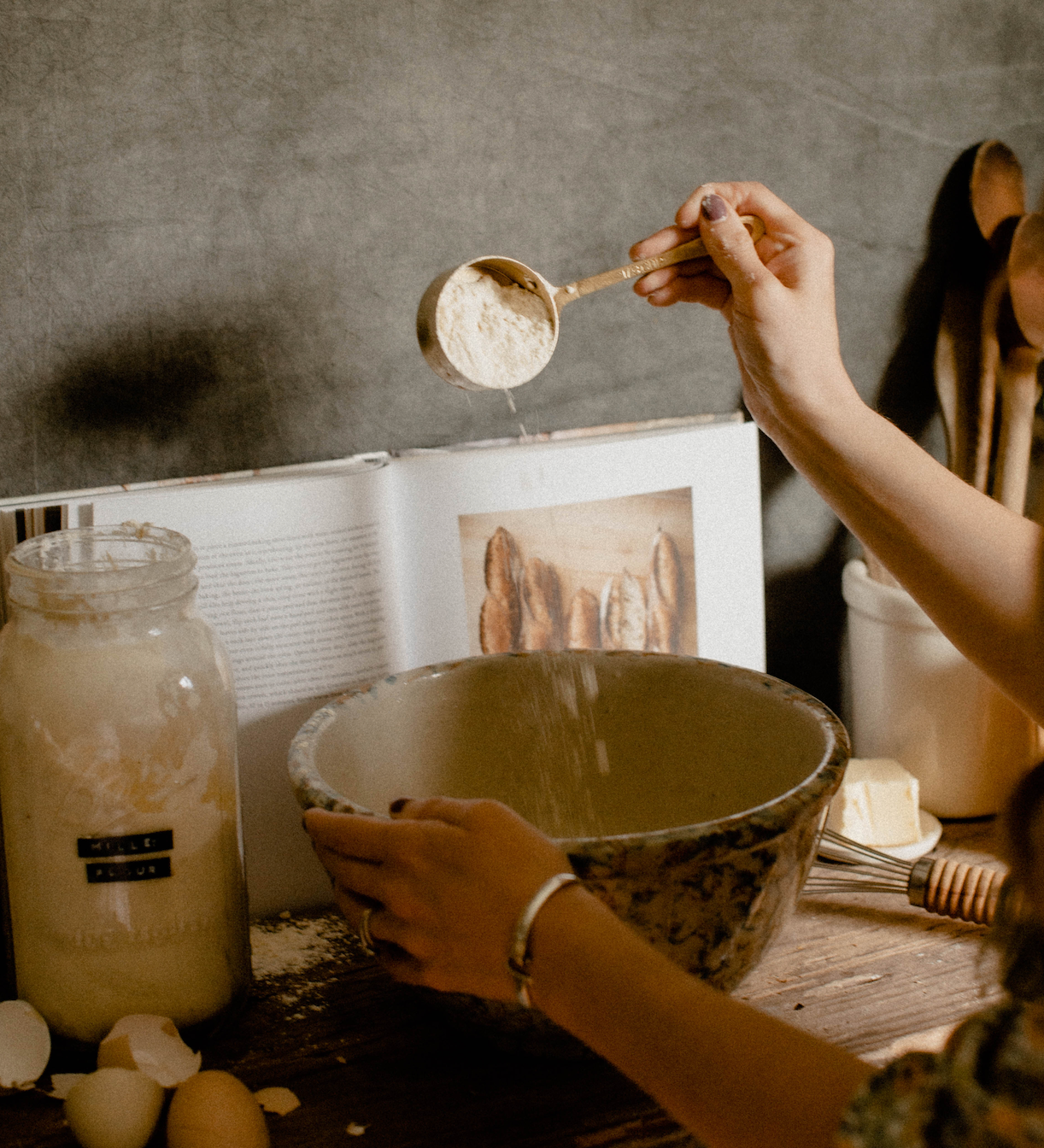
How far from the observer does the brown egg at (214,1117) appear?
1.88 ft

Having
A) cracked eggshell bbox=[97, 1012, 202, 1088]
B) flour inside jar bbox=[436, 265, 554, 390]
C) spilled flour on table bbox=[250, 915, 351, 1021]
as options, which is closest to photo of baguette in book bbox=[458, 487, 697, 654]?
flour inside jar bbox=[436, 265, 554, 390]

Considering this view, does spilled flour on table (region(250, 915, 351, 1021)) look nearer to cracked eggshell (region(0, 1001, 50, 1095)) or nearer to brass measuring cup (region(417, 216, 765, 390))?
cracked eggshell (region(0, 1001, 50, 1095))

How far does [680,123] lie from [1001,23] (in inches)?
14.7

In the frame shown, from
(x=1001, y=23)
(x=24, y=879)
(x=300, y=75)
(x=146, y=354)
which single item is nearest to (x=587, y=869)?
(x=24, y=879)

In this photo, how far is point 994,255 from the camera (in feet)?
3.47

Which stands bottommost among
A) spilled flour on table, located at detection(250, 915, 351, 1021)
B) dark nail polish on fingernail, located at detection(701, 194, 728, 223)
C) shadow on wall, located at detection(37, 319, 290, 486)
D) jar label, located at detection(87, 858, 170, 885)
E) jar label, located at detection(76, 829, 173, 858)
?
spilled flour on table, located at detection(250, 915, 351, 1021)

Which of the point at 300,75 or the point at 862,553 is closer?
the point at 300,75

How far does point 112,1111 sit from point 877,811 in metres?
0.64

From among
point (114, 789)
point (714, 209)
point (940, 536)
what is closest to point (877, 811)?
point (940, 536)

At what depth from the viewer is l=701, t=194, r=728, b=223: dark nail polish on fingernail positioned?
800 millimetres

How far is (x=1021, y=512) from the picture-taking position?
1017mm

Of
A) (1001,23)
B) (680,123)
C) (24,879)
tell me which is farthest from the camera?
(1001,23)

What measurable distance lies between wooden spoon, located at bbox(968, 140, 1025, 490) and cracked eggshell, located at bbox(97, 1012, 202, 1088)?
2.72 feet

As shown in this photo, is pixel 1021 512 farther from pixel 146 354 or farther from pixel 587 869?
pixel 146 354
